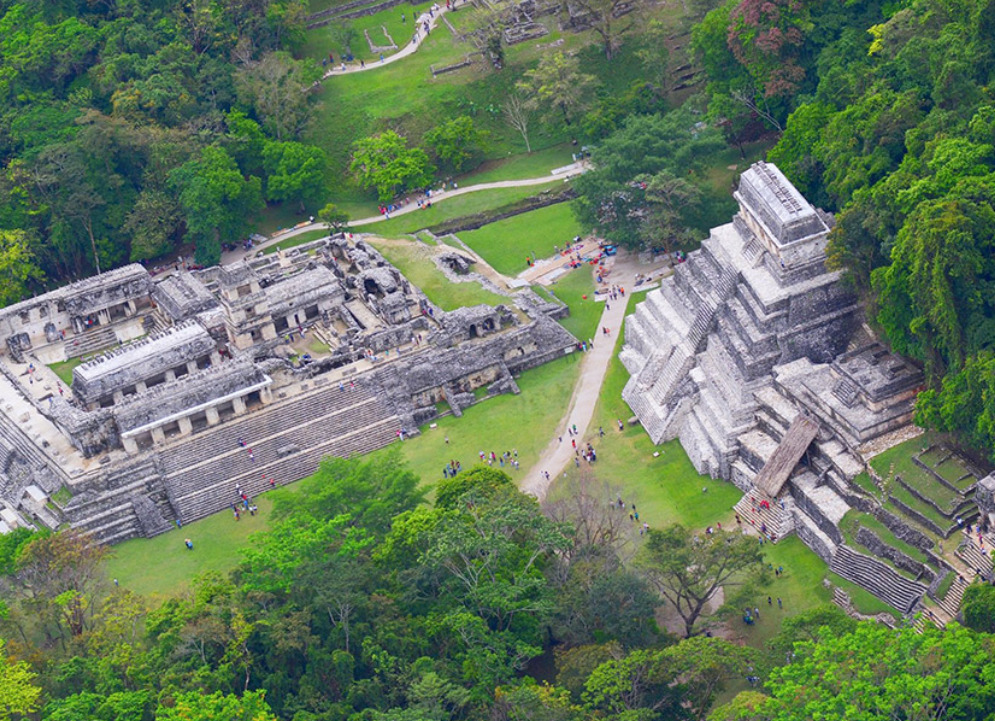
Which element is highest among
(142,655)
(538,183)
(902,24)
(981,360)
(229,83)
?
(229,83)

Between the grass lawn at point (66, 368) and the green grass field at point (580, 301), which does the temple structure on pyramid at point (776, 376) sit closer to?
the green grass field at point (580, 301)

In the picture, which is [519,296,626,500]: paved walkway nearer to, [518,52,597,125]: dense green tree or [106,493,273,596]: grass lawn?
[106,493,273,596]: grass lawn

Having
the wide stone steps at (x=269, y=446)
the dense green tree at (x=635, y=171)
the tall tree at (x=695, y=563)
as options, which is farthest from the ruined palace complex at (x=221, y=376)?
the tall tree at (x=695, y=563)

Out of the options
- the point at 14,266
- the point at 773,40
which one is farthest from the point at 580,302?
the point at 14,266

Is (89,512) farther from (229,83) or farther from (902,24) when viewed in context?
(902,24)

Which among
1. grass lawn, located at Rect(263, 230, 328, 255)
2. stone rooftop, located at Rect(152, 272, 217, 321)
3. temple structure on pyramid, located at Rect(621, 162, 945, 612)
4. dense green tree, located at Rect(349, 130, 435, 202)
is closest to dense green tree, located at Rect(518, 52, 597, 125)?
dense green tree, located at Rect(349, 130, 435, 202)

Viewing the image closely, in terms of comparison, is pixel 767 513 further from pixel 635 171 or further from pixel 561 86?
pixel 561 86

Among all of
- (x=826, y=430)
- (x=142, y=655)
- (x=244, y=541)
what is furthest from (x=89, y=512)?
(x=826, y=430)
